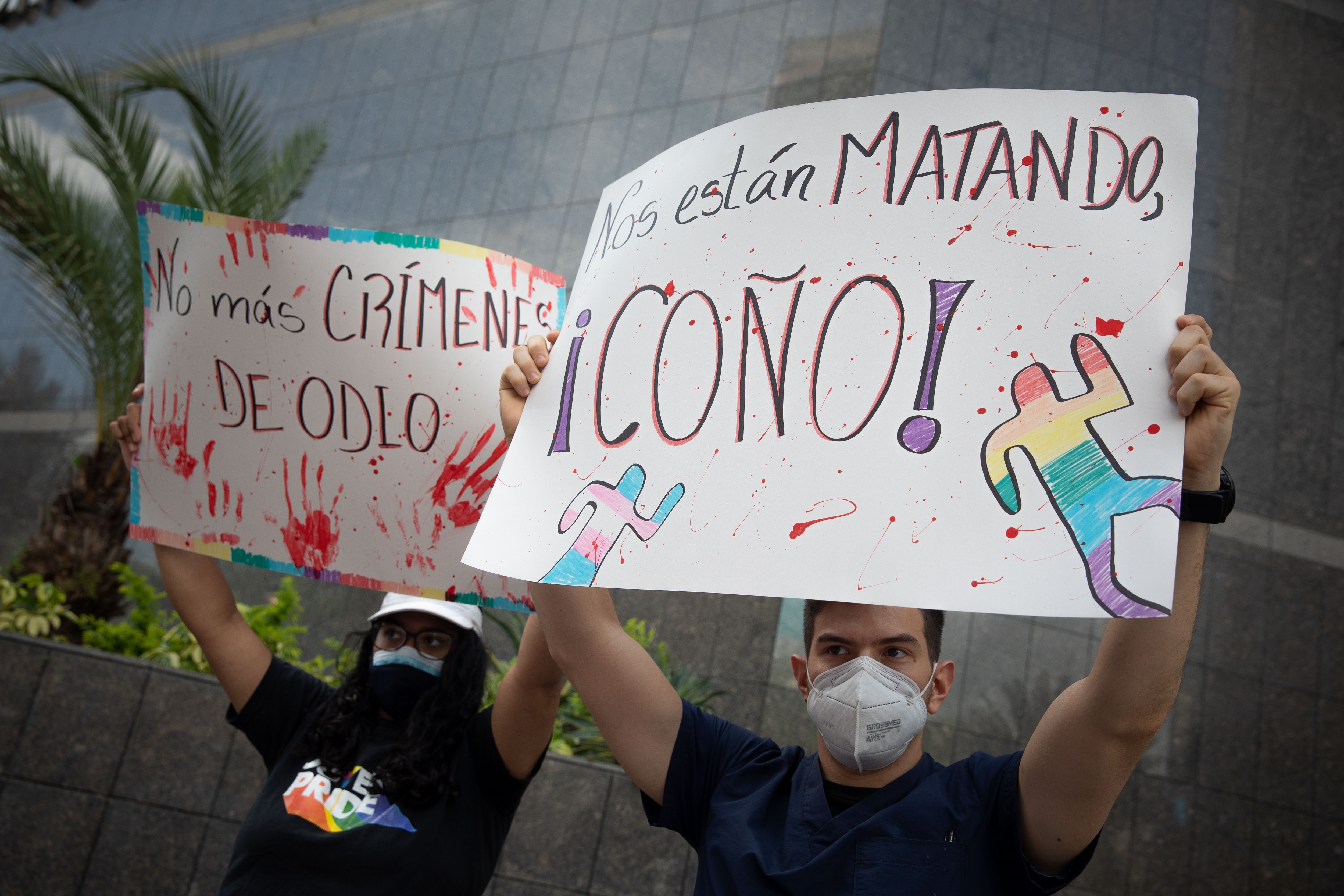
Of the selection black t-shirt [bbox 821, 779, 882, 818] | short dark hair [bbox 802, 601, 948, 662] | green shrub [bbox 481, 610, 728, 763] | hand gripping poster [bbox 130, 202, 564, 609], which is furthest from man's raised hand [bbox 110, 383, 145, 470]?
black t-shirt [bbox 821, 779, 882, 818]

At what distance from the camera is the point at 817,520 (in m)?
1.29

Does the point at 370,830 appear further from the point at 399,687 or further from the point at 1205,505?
the point at 1205,505

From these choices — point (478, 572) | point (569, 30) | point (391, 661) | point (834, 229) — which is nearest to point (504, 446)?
point (478, 572)

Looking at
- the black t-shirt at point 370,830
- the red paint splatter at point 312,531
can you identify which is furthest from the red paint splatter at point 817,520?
the red paint splatter at point 312,531

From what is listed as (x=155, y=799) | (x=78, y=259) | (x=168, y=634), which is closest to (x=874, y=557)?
(x=155, y=799)

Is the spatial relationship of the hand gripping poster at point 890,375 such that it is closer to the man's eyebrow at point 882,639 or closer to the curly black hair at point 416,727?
the man's eyebrow at point 882,639

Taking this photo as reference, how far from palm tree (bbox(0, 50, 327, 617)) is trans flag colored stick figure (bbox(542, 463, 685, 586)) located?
18.8 feet

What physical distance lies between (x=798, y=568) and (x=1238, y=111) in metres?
7.55

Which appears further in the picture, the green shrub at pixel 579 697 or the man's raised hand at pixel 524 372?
the green shrub at pixel 579 697

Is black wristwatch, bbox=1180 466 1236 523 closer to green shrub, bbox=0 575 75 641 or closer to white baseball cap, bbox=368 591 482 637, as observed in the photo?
white baseball cap, bbox=368 591 482 637

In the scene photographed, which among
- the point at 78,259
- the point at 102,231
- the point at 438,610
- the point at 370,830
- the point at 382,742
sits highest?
the point at 102,231

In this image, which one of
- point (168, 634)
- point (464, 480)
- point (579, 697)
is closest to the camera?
point (464, 480)

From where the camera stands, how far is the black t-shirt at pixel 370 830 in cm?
201

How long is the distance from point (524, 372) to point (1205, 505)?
1112 mm
